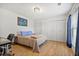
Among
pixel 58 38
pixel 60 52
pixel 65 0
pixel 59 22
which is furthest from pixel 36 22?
pixel 60 52

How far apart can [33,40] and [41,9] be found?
3.58ft

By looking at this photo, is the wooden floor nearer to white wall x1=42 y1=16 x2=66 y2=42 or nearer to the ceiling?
white wall x1=42 y1=16 x2=66 y2=42

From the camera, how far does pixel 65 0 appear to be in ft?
6.11

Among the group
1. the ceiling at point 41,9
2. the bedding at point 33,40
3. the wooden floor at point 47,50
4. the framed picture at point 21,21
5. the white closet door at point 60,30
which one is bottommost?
the wooden floor at point 47,50

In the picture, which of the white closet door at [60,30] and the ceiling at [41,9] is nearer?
the ceiling at [41,9]

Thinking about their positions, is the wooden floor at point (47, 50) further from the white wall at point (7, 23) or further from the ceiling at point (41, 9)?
the ceiling at point (41, 9)

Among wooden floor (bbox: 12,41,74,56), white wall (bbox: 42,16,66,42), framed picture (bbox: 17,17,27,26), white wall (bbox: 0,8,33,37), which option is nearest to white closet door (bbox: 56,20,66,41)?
white wall (bbox: 42,16,66,42)

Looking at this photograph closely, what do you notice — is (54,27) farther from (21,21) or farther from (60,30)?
(21,21)

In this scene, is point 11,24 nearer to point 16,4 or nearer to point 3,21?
point 3,21

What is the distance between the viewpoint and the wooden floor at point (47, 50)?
2171 mm

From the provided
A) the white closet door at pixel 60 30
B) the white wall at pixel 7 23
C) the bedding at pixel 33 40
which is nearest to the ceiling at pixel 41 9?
the white wall at pixel 7 23

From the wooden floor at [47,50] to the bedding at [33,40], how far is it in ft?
0.45

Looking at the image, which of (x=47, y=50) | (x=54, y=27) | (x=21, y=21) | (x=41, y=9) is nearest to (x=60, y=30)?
(x=54, y=27)

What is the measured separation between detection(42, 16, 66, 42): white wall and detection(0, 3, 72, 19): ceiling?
0.18 meters
